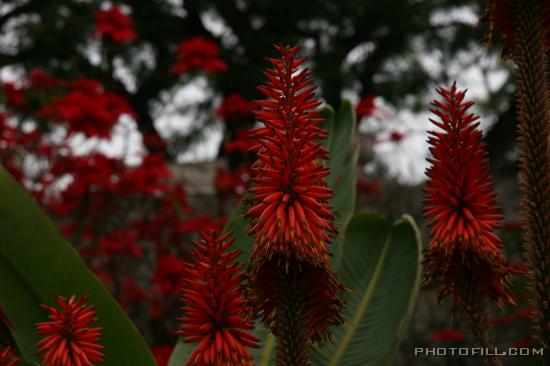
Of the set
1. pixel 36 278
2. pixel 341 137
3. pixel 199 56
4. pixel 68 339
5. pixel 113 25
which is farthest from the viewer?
pixel 199 56

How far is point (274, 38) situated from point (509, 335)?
10.9 feet

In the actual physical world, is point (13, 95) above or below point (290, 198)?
above

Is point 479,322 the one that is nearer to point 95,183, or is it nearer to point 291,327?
point 291,327

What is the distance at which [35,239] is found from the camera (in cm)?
142

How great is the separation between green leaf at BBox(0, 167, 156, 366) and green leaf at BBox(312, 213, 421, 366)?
41cm

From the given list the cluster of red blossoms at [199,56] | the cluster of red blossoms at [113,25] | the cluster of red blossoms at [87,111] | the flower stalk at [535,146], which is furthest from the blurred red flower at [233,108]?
the flower stalk at [535,146]

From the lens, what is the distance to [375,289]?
1.64 meters

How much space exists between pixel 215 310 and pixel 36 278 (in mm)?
800

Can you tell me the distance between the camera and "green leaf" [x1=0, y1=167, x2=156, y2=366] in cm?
139

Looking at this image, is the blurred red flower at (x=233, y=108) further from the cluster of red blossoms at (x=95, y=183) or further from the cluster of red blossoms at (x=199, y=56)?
the cluster of red blossoms at (x=95, y=183)

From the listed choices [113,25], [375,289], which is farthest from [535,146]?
[113,25]

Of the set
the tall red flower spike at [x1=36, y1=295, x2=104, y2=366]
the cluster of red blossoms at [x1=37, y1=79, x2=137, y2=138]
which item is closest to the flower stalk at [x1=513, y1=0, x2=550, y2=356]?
the tall red flower spike at [x1=36, y1=295, x2=104, y2=366]

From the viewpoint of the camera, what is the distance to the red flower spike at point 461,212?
785 mm

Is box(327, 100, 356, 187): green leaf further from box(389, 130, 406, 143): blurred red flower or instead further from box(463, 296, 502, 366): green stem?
box(389, 130, 406, 143): blurred red flower
